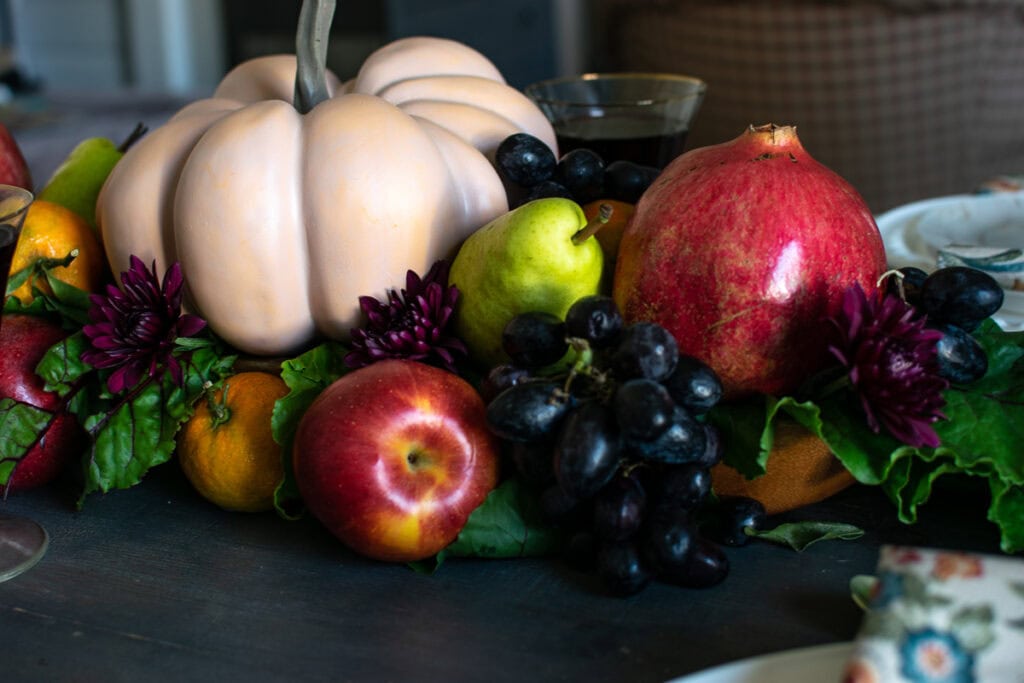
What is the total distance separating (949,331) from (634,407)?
23cm

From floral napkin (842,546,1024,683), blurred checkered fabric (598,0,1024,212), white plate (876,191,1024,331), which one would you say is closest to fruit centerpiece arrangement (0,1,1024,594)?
floral napkin (842,546,1024,683)

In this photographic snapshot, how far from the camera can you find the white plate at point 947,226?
0.97 metres

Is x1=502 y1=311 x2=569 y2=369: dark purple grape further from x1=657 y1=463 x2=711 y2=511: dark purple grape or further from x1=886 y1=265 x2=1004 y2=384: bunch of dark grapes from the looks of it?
x1=886 y1=265 x2=1004 y2=384: bunch of dark grapes

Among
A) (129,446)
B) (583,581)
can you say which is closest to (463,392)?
(583,581)

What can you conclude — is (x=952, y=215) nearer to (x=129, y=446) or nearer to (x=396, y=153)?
(x=396, y=153)

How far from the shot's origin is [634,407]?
577 mm

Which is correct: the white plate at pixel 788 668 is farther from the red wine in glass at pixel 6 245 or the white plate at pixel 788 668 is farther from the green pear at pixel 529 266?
the red wine in glass at pixel 6 245

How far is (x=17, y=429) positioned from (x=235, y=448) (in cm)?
17

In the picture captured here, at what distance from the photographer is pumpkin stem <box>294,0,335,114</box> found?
79 centimetres

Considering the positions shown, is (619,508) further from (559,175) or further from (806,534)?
(559,175)

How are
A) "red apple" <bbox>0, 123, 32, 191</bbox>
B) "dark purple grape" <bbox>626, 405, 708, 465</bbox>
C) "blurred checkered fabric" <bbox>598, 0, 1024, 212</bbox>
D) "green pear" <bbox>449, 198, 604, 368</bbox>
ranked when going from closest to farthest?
1. "dark purple grape" <bbox>626, 405, 708, 465</bbox>
2. "green pear" <bbox>449, 198, 604, 368</bbox>
3. "red apple" <bbox>0, 123, 32, 191</bbox>
4. "blurred checkered fabric" <bbox>598, 0, 1024, 212</bbox>

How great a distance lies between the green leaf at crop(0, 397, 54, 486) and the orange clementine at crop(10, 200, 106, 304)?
9 centimetres

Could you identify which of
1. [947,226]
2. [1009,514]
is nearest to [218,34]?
[947,226]

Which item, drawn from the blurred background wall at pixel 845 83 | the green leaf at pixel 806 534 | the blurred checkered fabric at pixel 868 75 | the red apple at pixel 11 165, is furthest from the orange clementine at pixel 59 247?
the blurred checkered fabric at pixel 868 75
